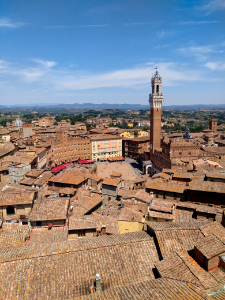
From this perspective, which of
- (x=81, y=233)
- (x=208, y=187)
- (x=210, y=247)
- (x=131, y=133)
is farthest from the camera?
(x=131, y=133)

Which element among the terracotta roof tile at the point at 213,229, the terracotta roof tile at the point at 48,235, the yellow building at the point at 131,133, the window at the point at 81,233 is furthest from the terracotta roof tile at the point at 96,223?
the yellow building at the point at 131,133

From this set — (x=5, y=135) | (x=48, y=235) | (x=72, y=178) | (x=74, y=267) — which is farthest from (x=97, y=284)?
(x=5, y=135)

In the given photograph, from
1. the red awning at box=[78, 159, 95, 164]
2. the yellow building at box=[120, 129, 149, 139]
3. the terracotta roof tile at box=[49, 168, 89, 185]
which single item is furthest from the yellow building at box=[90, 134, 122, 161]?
the terracotta roof tile at box=[49, 168, 89, 185]

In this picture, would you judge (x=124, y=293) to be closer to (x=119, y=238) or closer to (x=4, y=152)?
(x=119, y=238)

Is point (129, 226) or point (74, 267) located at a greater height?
point (74, 267)

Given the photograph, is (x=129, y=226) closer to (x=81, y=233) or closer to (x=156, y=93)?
(x=81, y=233)

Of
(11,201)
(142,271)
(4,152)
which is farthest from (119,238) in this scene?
(4,152)

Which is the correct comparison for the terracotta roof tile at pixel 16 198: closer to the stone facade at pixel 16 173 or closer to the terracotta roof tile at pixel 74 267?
the terracotta roof tile at pixel 74 267

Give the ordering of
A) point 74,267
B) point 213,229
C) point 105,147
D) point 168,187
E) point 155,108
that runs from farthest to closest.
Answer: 1. point 105,147
2. point 155,108
3. point 168,187
4. point 213,229
5. point 74,267
